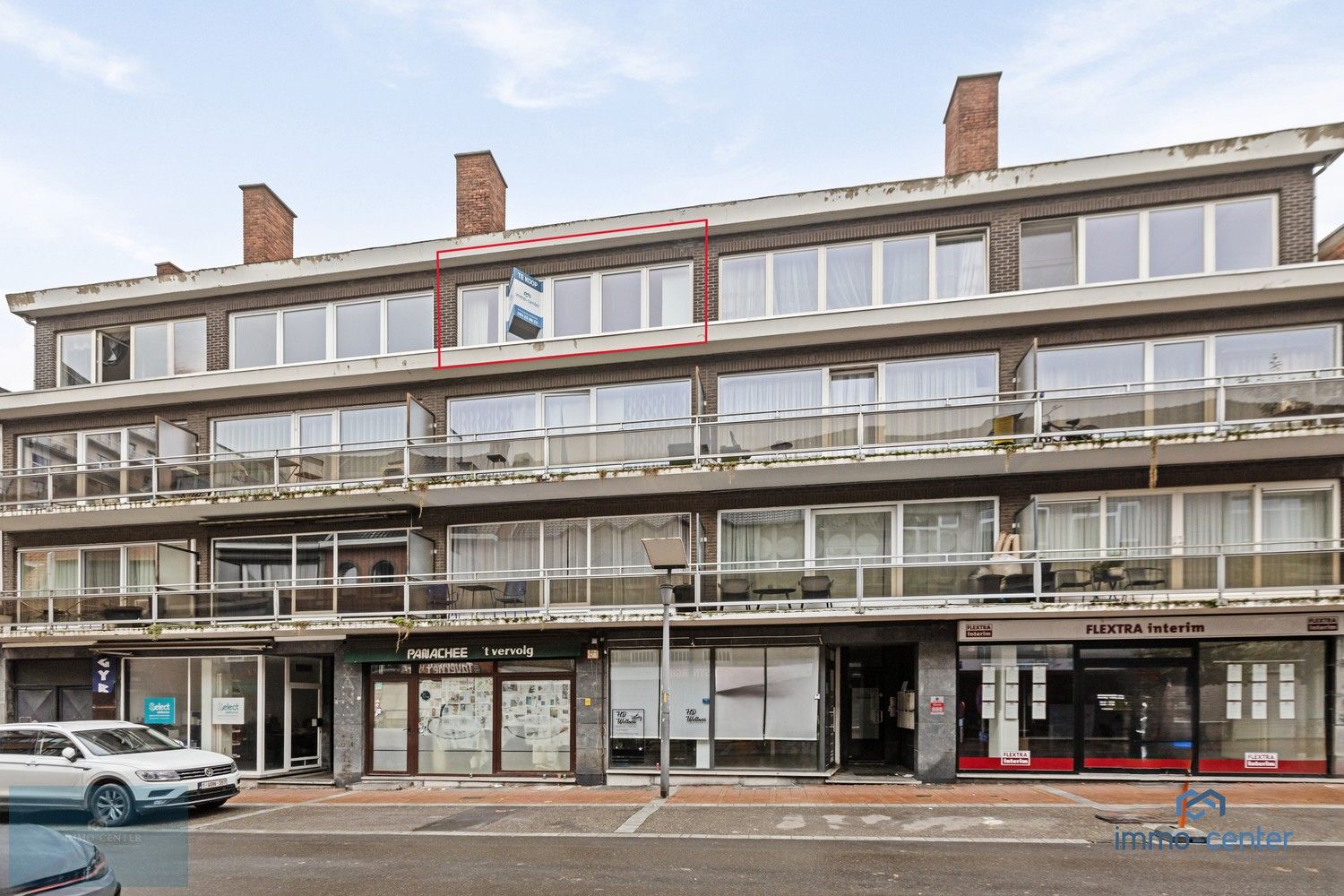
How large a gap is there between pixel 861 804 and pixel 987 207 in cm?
1050

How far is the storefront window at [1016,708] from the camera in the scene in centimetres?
1393

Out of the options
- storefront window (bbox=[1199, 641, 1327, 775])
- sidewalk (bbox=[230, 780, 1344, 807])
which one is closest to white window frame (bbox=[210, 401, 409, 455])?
sidewalk (bbox=[230, 780, 1344, 807])

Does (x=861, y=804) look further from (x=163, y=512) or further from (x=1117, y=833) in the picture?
(x=163, y=512)

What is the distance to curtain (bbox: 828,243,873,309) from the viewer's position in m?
15.8

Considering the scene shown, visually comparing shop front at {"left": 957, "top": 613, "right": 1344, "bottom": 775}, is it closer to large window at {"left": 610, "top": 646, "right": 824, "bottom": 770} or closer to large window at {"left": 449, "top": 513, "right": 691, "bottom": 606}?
large window at {"left": 610, "top": 646, "right": 824, "bottom": 770}

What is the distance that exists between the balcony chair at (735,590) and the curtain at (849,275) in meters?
5.47

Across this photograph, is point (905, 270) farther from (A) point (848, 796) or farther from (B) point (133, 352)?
(B) point (133, 352)

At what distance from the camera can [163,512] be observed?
17.5 meters

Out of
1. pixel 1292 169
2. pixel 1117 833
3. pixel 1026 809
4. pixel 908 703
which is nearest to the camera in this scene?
pixel 1117 833

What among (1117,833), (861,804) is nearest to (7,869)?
(861,804)

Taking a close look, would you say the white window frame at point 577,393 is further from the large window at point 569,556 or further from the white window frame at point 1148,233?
the white window frame at point 1148,233

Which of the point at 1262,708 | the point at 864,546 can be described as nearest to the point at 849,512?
the point at 864,546

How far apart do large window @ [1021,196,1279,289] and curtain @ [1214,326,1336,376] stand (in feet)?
4.06

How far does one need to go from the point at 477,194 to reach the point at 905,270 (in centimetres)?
916
